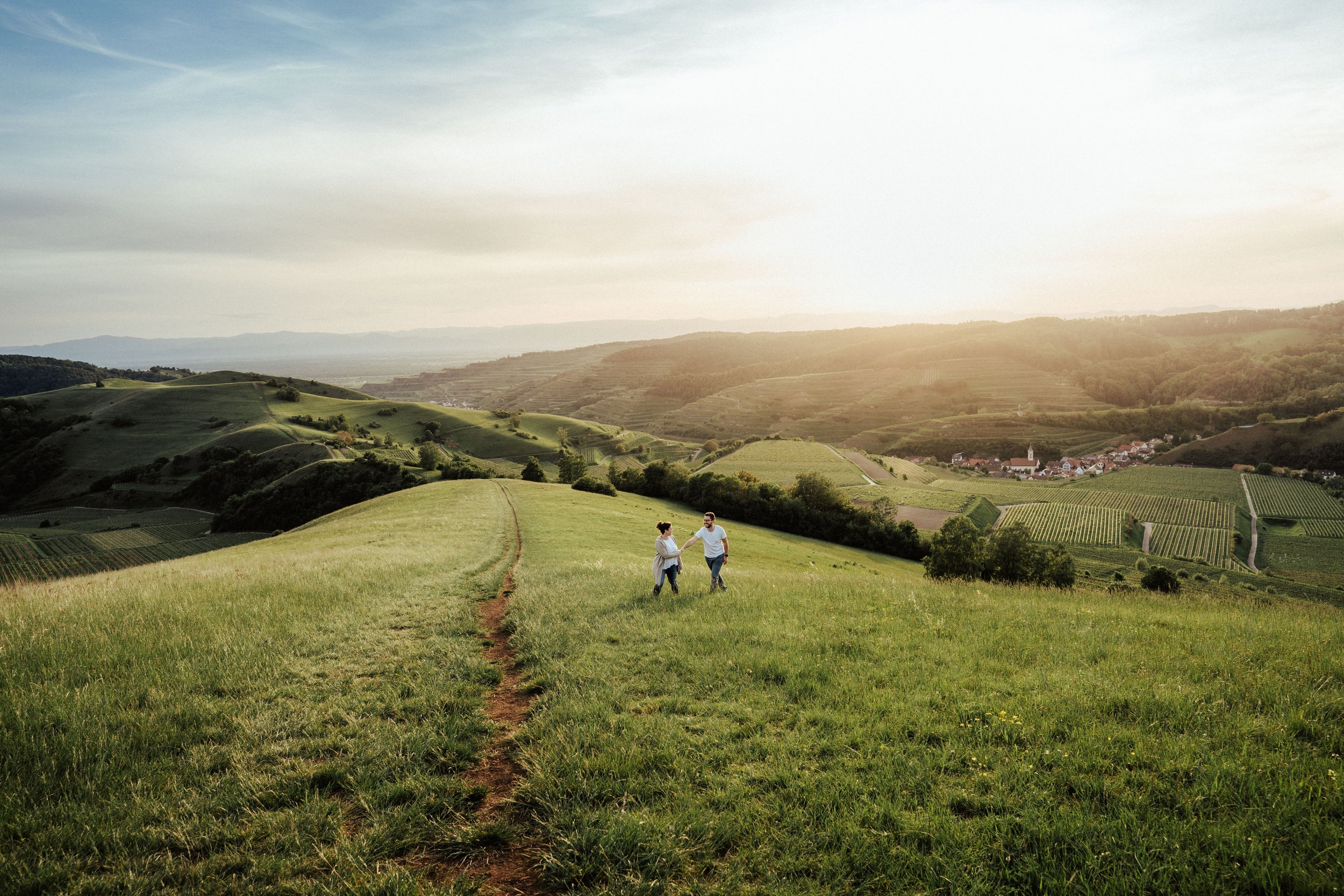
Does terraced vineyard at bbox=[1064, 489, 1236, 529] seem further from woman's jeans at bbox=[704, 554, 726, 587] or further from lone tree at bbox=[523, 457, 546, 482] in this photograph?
woman's jeans at bbox=[704, 554, 726, 587]

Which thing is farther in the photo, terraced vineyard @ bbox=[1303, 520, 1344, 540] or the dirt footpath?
the dirt footpath

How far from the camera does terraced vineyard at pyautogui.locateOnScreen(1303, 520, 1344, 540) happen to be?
281 ft

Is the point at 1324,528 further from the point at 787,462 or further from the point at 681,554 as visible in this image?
the point at 681,554

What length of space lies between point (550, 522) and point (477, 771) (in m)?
27.3

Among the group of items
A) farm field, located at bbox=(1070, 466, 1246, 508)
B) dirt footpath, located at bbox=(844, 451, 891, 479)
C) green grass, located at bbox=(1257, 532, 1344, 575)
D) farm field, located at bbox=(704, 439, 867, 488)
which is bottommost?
green grass, located at bbox=(1257, 532, 1344, 575)

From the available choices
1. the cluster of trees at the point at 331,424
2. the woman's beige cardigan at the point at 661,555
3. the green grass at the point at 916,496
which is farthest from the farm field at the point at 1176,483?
the cluster of trees at the point at 331,424

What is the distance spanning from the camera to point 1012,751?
609 cm

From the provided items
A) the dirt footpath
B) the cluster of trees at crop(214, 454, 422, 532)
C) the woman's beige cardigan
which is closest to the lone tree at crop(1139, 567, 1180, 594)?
the woman's beige cardigan

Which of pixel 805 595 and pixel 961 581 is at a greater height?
pixel 805 595

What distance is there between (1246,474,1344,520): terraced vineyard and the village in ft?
92.4

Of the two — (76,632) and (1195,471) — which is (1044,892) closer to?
(76,632)

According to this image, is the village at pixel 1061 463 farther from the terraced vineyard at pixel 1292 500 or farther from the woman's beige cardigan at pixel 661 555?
the woman's beige cardigan at pixel 661 555

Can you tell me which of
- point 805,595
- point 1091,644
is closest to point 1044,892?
point 1091,644

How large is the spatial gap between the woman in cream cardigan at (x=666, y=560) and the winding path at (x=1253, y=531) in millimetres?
99983
